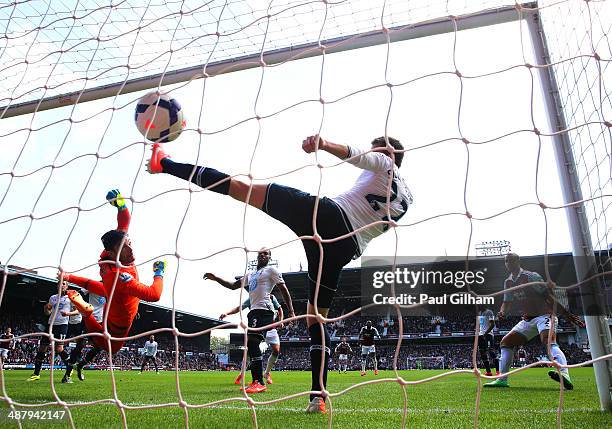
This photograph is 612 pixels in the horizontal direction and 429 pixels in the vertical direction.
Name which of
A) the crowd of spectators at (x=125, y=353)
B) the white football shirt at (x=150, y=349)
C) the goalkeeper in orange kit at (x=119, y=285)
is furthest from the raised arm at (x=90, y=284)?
the crowd of spectators at (x=125, y=353)

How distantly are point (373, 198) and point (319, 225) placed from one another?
0.40 meters

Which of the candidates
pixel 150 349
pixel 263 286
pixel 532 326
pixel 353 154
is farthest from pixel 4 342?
pixel 150 349

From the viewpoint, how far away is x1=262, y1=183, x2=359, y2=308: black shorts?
3.12m

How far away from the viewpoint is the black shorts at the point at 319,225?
312cm

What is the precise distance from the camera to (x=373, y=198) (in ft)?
10.6

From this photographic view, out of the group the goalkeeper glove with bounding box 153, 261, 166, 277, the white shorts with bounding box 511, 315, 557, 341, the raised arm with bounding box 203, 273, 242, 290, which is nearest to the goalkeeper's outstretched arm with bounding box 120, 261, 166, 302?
the goalkeeper glove with bounding box 153, 261, 166, 277

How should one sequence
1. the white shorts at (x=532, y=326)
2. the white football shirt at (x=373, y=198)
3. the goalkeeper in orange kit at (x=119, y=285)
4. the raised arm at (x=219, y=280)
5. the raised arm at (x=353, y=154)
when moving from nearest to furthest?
1. the raised arm at (x=353, y=154)
2. the white football shirt at (x=373, y=198)
3. the goalkeeper in orange kit at (x=119, y=285)
4. the raised arm at (x=219, y=280)
5. the white shorts at (x=532, y=326)

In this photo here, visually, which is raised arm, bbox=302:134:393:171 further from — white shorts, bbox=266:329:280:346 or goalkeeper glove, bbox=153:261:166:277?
white shorts, bbox=266:329:280:346

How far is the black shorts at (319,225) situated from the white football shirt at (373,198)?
8cm

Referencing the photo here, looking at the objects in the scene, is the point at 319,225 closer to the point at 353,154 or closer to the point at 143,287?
the point at 353,154

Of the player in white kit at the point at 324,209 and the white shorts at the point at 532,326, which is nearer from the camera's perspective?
the player in white kit at the point at 324,209

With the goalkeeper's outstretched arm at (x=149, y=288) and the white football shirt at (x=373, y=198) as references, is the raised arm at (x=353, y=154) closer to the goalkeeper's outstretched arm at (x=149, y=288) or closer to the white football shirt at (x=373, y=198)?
the white football shirt at (x=373, y=198)

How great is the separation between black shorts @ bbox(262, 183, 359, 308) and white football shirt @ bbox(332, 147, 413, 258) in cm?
8

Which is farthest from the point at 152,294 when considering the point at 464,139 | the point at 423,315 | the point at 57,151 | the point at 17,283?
the point at 423,315
